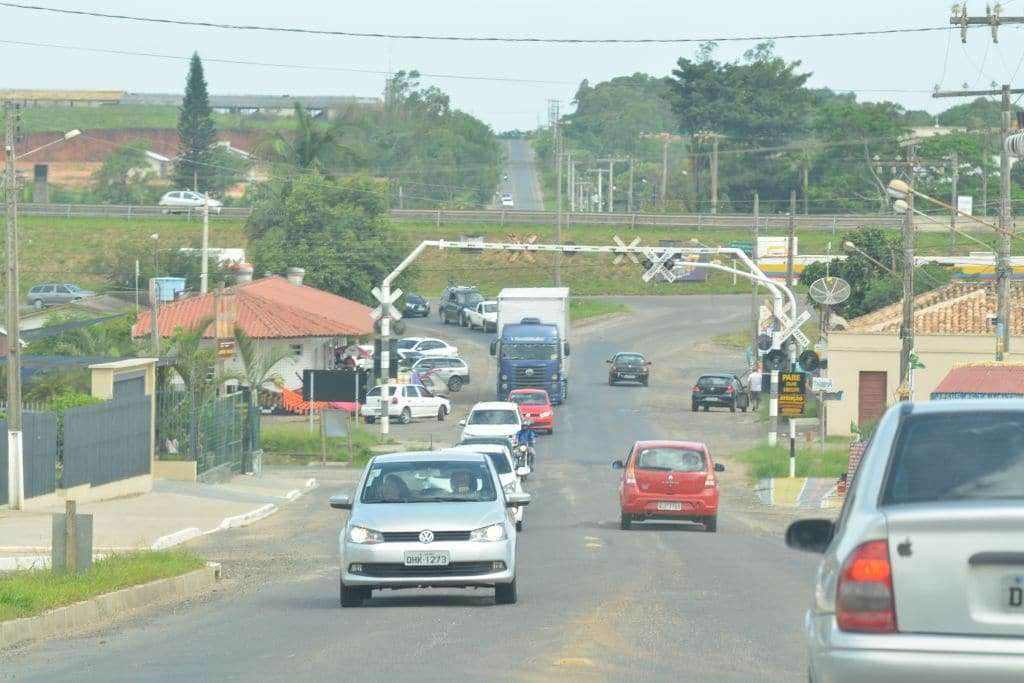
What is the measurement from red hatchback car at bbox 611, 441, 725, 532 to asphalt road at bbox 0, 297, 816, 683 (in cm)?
60

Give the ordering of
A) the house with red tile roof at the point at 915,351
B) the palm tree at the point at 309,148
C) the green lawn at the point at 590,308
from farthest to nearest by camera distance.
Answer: the palm tree at the point at 309,148
the green lawn at the point at 590,308
the house with red tile roof at the point at 915,351

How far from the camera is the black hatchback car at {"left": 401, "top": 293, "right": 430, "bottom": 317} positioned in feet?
291

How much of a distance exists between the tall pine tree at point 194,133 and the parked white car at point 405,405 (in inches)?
2551

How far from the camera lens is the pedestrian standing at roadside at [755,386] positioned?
2464 inches

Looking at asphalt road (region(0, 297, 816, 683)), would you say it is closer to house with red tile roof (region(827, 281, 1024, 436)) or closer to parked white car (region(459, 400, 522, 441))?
parked white car (region(459, 400, 522, 441))

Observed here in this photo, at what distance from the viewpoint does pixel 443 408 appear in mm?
59719

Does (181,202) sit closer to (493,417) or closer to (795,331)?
(493,417)

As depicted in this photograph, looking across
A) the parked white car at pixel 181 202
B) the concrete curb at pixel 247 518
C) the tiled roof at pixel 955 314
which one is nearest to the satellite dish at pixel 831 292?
the tiled roof at pixel 955 314

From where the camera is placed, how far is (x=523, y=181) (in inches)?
6570

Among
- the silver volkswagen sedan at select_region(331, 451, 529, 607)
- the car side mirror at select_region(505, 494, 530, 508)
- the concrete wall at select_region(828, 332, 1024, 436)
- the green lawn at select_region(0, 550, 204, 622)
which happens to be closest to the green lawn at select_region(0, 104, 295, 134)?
the concrete wall at select_region(828, 332, 1024, 436)

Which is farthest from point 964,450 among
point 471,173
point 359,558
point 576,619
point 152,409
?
point 471,173

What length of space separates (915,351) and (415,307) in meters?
38.0

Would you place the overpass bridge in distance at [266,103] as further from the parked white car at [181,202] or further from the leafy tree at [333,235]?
the leafy tree at [333,235]

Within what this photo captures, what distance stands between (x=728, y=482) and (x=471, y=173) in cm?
9694
